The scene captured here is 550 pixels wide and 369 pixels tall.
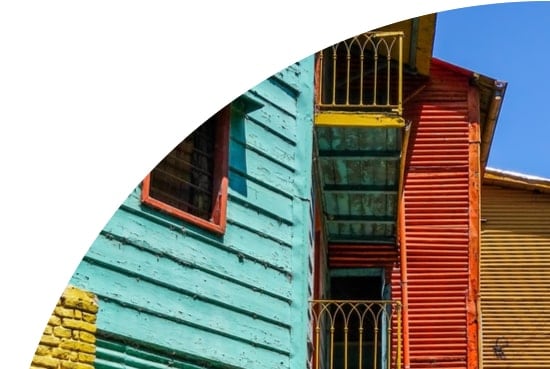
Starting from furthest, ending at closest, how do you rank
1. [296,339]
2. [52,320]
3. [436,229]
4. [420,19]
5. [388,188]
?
[436,229] < [420,19] < [388,188] < [296,339] < [52,320]

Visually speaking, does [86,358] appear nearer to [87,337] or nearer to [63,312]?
[87,337]

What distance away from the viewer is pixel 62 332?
9.31 metres

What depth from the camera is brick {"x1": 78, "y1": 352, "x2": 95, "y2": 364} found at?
942 cm

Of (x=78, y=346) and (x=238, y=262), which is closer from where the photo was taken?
(x=78, y=346)

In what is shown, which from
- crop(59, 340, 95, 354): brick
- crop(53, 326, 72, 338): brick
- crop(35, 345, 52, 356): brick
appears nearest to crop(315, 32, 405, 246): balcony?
crop(59, 340, 95, 354): brick

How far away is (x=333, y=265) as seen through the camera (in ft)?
56.1

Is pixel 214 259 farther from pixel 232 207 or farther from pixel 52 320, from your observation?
pixel 52 320

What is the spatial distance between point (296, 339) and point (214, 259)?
1204mm

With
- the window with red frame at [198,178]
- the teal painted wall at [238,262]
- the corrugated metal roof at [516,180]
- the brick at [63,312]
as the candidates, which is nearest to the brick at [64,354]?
the brick at [63,312]

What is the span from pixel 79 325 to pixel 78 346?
146mm

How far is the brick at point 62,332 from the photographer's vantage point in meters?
9.26

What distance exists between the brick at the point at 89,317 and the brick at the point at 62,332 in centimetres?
17

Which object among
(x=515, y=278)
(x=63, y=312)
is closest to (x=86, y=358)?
(x=63, y=312)

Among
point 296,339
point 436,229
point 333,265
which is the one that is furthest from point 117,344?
point 436,229
